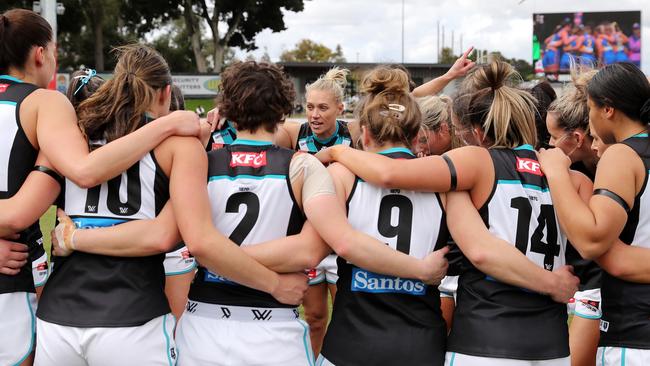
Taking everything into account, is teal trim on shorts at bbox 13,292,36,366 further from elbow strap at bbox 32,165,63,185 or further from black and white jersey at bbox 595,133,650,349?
black and white jersey at bbox 595,133,650,349

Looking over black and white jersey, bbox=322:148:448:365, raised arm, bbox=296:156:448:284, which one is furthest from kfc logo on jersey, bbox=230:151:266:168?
black and white jersey, bbox=322:148:448:365

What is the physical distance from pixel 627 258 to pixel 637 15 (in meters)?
44.1

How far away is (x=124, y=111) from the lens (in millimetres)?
2895

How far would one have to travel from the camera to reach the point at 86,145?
9.30 ft

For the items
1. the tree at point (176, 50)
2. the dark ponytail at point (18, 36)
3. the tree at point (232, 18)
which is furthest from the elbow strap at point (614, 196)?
the tree at point (176, 50)

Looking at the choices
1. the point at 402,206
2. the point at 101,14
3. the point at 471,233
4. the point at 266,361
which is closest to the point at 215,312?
the point at 266,361

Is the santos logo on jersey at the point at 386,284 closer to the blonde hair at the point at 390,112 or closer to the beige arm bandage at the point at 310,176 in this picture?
the beige arm bandage at the point at 310,176

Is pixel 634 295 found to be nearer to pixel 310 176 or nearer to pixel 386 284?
pixel 386 284

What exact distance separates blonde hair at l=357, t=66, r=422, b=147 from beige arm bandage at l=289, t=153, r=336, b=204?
324 millimetres

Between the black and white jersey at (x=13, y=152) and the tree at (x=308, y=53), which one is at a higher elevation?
the tree at (x=308, y=53)

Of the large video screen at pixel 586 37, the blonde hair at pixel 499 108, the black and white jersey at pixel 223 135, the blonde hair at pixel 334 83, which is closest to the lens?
the blonde hair at pixel 499 108

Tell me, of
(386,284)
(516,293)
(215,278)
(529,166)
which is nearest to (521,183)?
(529,166)

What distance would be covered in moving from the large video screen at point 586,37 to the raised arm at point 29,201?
41.8m

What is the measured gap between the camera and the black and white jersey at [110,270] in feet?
8.99
